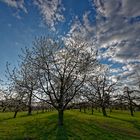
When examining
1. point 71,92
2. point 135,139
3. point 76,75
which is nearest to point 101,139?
point 135,139

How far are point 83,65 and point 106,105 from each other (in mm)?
28156

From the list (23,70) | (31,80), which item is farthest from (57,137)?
(23,70)

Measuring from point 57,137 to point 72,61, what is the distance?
12.5 meters

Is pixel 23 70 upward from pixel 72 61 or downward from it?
downward

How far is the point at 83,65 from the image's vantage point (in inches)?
1247

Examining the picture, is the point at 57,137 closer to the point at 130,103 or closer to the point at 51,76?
the point at 51,76

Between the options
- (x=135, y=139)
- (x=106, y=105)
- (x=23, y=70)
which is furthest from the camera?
(x=135, y=139)

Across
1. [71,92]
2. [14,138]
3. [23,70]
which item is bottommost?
[14,138]

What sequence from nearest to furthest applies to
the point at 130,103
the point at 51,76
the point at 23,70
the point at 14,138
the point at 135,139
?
the point at 130,103 → the point at 14,138 → the point at 23,70 → the point at 135,139 → the point at 51,76

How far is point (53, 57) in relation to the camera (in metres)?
34.3

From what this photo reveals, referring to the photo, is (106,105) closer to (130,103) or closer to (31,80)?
(130,103)

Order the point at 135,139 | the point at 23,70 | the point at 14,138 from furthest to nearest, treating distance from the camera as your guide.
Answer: the point at 135,139
the point at 23,70
the point at 14,138

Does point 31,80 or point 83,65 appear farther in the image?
point 83,65

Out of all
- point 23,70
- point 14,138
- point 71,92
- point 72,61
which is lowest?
point 14,138
